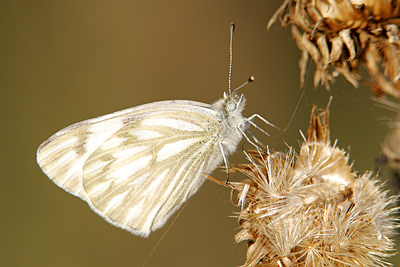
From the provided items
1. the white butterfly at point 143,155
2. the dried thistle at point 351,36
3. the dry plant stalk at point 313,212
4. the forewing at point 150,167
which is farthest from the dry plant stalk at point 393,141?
the forewing at point 150,167

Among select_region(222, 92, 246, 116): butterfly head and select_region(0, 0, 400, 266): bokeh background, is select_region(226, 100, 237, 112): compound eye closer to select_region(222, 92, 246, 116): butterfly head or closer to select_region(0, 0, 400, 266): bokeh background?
select_region(222, 92, 246, 116): butterfly head

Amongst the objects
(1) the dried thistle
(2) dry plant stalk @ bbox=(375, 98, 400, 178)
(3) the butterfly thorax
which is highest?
(1) the dried thistle

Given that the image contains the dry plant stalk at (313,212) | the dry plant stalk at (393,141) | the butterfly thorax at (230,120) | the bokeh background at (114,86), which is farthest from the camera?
the bokeh background at (114,86)

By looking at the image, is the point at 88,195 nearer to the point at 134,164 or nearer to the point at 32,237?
the point at 134,164

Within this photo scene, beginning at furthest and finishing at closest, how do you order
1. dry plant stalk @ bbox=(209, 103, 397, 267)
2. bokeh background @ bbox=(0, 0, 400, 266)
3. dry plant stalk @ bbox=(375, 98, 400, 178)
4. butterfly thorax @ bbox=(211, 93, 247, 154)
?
bokeh background @ bbox=(0, 0, 400, 266) < butterfly thorax @ bbox=(211, 93, 247, 154) < dry plant stalk @ bbox=(375, 98, 400, 178) < dry plant stalk @ bbox=(209, 103, 397, 267)

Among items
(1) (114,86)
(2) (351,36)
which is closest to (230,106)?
(2) (351,36)

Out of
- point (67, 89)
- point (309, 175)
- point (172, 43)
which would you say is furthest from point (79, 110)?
point (309, 175)

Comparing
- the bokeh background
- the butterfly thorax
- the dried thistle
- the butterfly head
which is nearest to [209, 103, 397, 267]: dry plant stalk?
the dried thistle

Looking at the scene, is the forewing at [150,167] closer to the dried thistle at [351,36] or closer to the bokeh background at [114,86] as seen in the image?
the dried thistle at [351,36]

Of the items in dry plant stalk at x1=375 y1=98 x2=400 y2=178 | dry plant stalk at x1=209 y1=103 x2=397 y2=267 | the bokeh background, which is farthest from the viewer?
the bokeh background

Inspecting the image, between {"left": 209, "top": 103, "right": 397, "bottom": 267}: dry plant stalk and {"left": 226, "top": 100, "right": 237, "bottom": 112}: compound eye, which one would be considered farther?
{"left": 226, "top": 100, "right": 237, "bottom": 112}: compound eye
